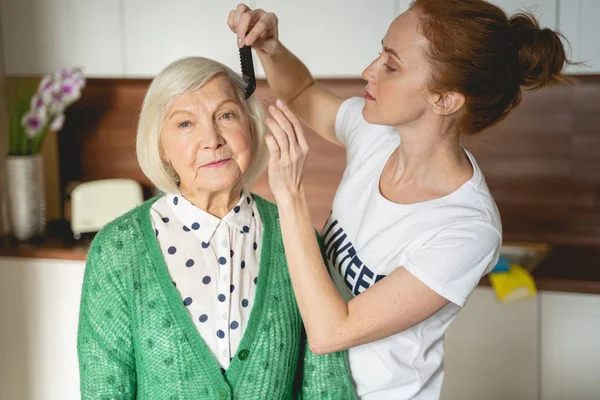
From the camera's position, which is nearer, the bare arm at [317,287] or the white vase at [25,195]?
the bare arm at [317,287]

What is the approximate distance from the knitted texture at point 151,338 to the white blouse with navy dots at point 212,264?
0.07 ft

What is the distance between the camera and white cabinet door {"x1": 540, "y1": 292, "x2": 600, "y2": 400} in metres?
2.53

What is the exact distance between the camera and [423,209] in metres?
1.55

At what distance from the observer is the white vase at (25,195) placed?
3.08 meters

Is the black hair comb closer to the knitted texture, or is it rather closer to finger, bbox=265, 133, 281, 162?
finger, bbox=265, 133, 281, 162

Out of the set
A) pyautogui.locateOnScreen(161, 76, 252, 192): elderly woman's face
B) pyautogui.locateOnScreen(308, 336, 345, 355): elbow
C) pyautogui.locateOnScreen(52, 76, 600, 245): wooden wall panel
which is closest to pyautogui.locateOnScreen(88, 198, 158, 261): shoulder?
pyautogui.locateOnScreen(161, 76, 252, 192): elderly woman's face

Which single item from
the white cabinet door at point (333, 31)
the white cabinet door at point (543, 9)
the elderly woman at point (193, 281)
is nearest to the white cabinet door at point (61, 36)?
the white cabinet door at point (333, 31)

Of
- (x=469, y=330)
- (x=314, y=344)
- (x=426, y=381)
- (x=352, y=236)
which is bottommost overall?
(x=469, y=330)

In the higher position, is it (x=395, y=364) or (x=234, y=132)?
(x=234, y=132)

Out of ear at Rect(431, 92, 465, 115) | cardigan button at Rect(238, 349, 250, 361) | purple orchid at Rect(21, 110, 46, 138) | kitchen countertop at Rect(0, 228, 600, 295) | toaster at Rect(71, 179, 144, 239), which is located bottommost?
kitchen countertop at Rect(0, 228, 600, 295)

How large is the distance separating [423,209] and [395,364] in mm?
309

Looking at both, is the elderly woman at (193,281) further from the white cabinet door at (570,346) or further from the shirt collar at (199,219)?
the white cabinet door at (570,346)

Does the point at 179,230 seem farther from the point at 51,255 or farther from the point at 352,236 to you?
the point at 51,255

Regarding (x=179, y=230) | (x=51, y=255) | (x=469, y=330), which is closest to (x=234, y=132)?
(x=179, y=230)
